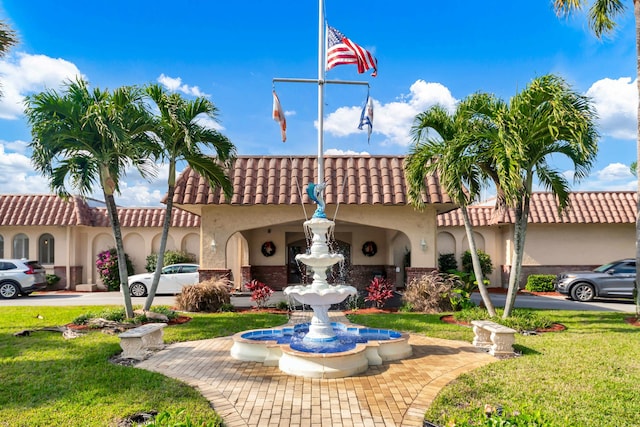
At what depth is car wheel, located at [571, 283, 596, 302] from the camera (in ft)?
56.5

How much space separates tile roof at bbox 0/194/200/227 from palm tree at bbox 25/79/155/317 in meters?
10.8

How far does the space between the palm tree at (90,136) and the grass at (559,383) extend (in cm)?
837

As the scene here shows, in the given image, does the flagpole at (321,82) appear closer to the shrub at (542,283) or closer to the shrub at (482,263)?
the shrub at (482,263)

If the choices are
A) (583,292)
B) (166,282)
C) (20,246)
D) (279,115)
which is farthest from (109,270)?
(583,292)

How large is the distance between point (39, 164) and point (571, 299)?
60.4ft

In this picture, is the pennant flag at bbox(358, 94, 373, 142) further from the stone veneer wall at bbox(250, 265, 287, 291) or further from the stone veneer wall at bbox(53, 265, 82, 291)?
the stone veneer wall at bbox(53, 265, 82, 291)

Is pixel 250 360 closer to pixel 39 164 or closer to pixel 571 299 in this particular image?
pixel 39 164

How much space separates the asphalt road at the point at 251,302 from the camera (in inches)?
609

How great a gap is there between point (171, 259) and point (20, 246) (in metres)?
7.87

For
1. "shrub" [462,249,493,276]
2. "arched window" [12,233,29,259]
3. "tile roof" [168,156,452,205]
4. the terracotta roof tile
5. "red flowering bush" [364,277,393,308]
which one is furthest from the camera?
"arched window" [12,233,29,259]

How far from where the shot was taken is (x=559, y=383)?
643cm

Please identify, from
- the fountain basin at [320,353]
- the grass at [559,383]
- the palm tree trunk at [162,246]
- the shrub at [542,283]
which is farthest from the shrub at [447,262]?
the palm tree trunk at [162,246]

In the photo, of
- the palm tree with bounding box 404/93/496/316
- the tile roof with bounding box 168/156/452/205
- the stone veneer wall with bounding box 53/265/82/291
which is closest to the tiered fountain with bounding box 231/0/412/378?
the palm tree with bounding box 404/93/496/316

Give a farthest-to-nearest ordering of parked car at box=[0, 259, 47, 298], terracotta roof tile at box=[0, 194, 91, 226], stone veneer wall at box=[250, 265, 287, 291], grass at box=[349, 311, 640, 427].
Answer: terracotta roof tile at box=[0, 194, 91, 226] → stone veneer wall at box=[250, 265, 287, 291] → parked car at box=[0, 259, 47, 298] → grass at box=[349, 311, 640, 427]
